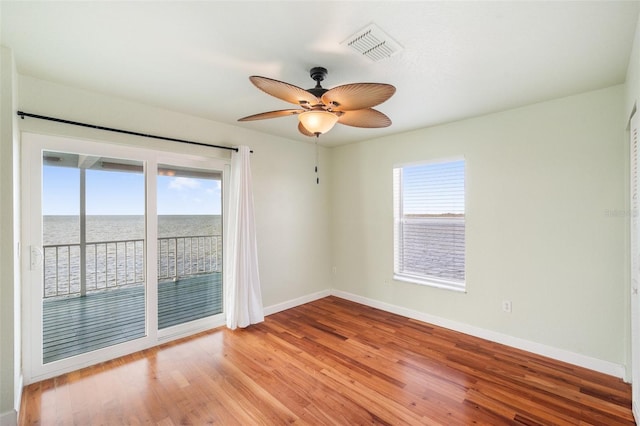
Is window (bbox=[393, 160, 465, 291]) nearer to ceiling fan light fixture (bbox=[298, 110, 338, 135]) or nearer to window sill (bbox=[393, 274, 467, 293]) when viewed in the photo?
window sill (bbox=[393, 274, 467, 293])

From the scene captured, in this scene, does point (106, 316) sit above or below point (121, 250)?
below

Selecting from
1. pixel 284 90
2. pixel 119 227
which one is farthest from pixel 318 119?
pixel 119 227

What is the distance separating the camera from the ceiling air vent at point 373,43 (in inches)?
67.2

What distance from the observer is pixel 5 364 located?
1866 mm

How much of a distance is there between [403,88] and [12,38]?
2785mm

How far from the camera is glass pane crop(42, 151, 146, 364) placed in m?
2.54

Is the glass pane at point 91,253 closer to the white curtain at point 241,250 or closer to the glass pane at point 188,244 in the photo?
the glass pane at point 188,244

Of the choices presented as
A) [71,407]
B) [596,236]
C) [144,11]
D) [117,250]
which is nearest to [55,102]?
[117,250]

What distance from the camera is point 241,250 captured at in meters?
3.53

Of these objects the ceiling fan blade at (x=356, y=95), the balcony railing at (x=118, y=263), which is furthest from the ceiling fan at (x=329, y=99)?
the balcony railing at (x=118, y=263)

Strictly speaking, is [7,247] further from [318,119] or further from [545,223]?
[545,223]

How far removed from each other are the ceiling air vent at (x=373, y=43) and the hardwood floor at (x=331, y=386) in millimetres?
2517

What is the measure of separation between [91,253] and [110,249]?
15 centimetres

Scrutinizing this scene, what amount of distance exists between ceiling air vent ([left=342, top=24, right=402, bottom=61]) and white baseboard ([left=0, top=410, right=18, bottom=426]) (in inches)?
127
